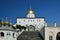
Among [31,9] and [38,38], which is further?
[31,9]

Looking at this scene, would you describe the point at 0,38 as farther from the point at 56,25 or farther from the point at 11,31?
the point at 56,25

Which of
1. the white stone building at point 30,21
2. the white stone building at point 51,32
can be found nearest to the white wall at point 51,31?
the white stone building at point 51,32

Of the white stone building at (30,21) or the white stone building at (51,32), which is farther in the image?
the white stone building at (30,21)

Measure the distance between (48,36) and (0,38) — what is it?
906 cm

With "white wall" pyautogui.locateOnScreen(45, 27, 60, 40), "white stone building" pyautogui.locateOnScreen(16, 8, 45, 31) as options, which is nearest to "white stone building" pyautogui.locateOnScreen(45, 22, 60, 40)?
"white wall" pyautogui.locateOnScreen(45, 27, 60, 40)

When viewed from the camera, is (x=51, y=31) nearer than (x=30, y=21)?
Yes

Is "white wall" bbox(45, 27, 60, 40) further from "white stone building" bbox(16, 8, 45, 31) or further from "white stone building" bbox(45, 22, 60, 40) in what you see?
"white stone building" bbox(16, 8, 45, 31)

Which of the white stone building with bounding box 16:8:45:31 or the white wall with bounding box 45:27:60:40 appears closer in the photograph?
the white wall with bounding box 45:27:60:40

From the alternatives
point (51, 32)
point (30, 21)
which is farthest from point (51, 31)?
point (30, 21)

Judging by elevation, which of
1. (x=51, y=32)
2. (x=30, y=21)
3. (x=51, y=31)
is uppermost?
(x=51, y=31)

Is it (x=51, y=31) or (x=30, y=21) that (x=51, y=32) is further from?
(x=30, y=21)

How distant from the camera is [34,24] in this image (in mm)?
100812

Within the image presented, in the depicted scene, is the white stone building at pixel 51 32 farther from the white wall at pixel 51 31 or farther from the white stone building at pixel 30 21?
the white stone building at pixel 30 21

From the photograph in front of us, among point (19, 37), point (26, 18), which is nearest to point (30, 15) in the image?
point (26, 18)
